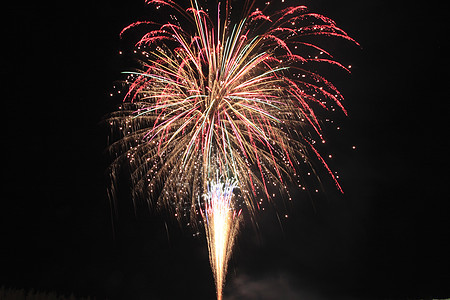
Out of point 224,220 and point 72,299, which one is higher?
point 224,220

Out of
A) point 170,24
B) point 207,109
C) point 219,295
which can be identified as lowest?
point 219,295

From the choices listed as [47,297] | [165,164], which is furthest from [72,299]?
[165,164]

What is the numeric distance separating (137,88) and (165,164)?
10.9 feet

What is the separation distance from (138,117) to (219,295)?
10.2m

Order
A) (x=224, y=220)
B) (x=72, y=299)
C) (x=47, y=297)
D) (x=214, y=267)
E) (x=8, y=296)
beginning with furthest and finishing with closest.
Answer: (x=214, y=267) < (x=224, y=220) < (x=72, y=299) < (x=47, y=297) < (x=8, y=296)

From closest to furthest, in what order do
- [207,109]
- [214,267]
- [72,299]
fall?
[72,299] < [207,109] < [214,267]

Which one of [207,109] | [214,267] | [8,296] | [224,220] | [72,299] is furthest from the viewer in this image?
[214,267]

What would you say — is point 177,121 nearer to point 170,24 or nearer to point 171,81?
point 171,81

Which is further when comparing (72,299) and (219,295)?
(219,295)

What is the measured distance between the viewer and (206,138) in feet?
52.4

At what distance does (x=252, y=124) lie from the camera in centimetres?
1583

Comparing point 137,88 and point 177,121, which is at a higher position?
point 137,88

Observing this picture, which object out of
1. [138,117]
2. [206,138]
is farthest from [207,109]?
[138,117]

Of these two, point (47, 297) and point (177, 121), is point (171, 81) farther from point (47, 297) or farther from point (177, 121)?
point (47, 297)
